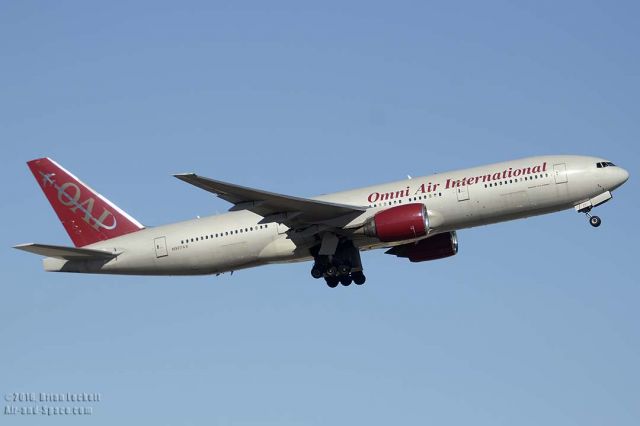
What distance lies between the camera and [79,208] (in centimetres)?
5088

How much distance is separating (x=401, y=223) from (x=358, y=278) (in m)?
5.12

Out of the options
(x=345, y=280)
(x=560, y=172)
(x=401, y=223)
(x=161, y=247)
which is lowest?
(x=345, y=280)

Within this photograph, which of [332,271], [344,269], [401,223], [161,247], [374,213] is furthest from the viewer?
[161,247]

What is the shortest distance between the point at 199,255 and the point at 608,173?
17.9 meters

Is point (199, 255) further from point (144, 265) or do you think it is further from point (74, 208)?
point (74, 208)

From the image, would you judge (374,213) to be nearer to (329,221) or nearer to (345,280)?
(329,221)

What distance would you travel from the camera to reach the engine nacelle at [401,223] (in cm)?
4391

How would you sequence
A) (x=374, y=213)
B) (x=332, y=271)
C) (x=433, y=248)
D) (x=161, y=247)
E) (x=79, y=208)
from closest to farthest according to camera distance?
(x=374, y=213)
(x=332, y=271)
(x=161, y=247)
(x=433, y=248)
(x=79, y=208)

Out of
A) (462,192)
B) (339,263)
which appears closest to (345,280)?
(339,263)

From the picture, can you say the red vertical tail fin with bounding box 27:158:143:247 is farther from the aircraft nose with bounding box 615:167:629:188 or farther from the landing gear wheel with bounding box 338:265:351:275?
the aircraft nose with bounding box 615:167:629:188

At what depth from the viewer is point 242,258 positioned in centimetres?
4700

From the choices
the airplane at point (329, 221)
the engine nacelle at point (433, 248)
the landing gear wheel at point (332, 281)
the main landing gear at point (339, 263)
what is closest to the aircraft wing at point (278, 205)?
the airplane at point (329, 221)

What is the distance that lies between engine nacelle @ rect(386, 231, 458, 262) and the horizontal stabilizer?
1361cm

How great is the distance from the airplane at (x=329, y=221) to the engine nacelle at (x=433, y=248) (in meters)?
0.05
